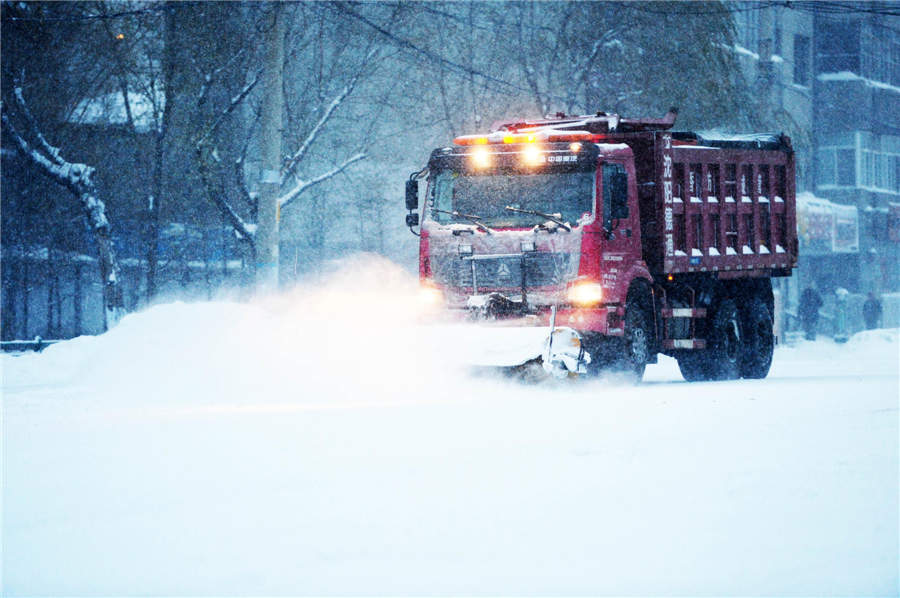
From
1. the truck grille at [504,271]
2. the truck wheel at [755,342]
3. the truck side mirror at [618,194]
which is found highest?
the truck side mirror at [618,194]

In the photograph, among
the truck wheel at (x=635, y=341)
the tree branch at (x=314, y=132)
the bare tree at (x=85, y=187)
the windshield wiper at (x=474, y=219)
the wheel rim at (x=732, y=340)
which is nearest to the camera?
the windshield wiper at (x=474, y=219)

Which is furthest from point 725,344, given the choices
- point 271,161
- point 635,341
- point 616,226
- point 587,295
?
point 271,161

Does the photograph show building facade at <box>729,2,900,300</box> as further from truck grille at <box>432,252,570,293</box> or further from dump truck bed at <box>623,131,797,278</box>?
truck grille at <box>432,252,570,293</box>

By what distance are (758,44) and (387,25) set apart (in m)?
18.7

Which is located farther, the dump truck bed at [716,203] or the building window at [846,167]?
the building window at [846,167]

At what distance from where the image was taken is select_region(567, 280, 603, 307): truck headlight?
1595 centimetres

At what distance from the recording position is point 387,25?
3181 cm

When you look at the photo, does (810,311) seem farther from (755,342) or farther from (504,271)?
(504,271)

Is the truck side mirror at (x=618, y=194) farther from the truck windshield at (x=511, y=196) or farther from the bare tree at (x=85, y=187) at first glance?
the bare tree at (x=85, y=187)

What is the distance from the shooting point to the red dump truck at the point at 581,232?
16.0 metres

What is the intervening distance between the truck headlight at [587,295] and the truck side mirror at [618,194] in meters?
0.84

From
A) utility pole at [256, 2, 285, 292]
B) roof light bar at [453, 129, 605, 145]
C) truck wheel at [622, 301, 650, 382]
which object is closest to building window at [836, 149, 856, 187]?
utility pole at [256, 2, 285, 292]

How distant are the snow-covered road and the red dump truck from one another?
0.70 metres

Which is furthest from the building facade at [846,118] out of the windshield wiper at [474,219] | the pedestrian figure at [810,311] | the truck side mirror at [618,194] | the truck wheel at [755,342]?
the windshield wiper at [474,219]
